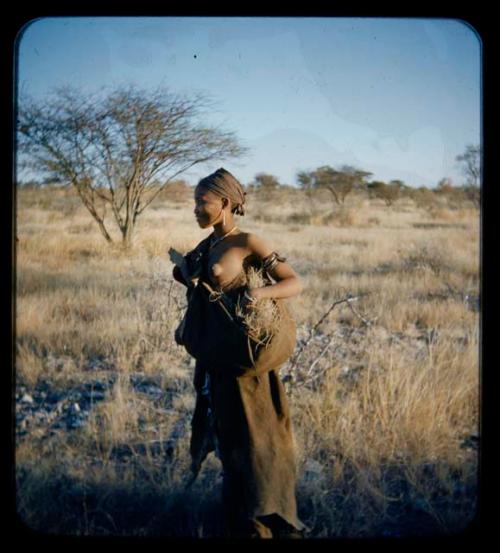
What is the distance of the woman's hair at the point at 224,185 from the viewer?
2.35 meters

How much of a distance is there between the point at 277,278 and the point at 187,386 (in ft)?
4.35

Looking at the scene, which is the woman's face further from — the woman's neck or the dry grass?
the dry grass

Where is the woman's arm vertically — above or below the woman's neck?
below

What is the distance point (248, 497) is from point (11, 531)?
956 millimetres

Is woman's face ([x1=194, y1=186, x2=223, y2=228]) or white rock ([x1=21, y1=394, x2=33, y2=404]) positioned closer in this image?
woman's face ([x1=194, y1=186, x2=223, y2=228])

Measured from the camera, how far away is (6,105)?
2277 millimetres

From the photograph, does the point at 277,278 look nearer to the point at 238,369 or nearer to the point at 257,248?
the point at 257,248

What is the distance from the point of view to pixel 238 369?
7.64 ft

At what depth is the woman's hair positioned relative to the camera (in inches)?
92.6

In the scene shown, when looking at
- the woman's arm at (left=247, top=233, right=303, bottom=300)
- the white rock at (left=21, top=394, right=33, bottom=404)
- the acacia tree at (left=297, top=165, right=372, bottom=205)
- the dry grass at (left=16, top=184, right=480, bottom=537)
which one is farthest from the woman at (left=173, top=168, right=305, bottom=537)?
the acacia tree at (left=297, top=165, right=372, bottom=205)

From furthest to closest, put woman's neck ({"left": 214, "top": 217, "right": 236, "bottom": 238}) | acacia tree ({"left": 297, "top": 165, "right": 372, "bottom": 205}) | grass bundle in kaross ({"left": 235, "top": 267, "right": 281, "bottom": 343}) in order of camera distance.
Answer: acacia tree ({"left": 297, "top": 165, "right": 372, "bottom": 205}) < woman's neck ({"left": 214, "top": 217, "right": 236, "bottom": 238}) < grass bundle in kaross ({"left": 235, "top": 267, "right": 281, "bottom": 343})

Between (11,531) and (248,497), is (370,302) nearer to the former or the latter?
(248,497)

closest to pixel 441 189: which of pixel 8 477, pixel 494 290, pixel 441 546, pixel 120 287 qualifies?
pixel 494 290

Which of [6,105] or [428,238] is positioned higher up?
[6,105]
